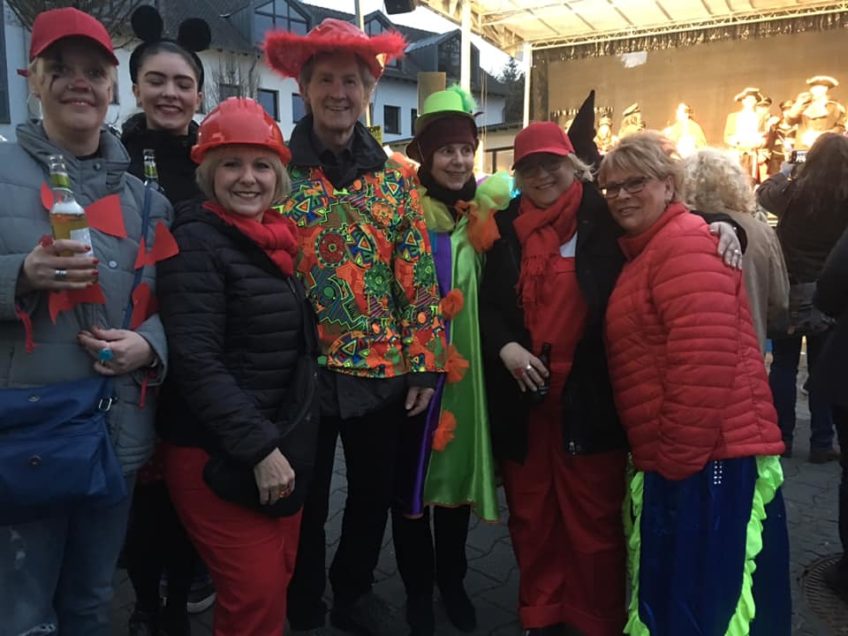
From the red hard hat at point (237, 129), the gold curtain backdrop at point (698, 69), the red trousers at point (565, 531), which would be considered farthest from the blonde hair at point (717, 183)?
the gold curtain backdrop at point (698, 69)

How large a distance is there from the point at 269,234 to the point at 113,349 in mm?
521

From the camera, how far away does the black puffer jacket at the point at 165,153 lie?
2432 millimetres

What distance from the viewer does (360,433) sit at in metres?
2.44

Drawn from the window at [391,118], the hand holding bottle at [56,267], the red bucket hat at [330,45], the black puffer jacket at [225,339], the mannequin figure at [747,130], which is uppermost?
the window at [391,118]

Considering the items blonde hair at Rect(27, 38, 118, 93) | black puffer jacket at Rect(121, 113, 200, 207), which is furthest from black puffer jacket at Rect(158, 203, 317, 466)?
black puffer jacket at Rect(121, 113, 200, 207)

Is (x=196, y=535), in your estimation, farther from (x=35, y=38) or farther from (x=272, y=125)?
(x=35, y=38)

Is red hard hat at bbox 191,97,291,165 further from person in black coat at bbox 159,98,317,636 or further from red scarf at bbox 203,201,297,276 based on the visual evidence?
red scarf at bbox 203,201,297,276

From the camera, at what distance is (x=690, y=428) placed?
199 centimetres

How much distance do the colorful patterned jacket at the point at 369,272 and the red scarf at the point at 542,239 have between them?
1.11 ft

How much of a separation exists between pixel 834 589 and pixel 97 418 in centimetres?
314

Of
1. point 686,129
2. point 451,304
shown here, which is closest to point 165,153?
point 451,304

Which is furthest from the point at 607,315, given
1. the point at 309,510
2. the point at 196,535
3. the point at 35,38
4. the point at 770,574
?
the point at 35,38

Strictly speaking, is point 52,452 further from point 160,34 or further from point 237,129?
point 160,34

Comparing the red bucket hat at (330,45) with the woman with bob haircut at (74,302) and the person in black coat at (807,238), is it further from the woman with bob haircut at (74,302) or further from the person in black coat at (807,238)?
the person in black coat at (807,238)
